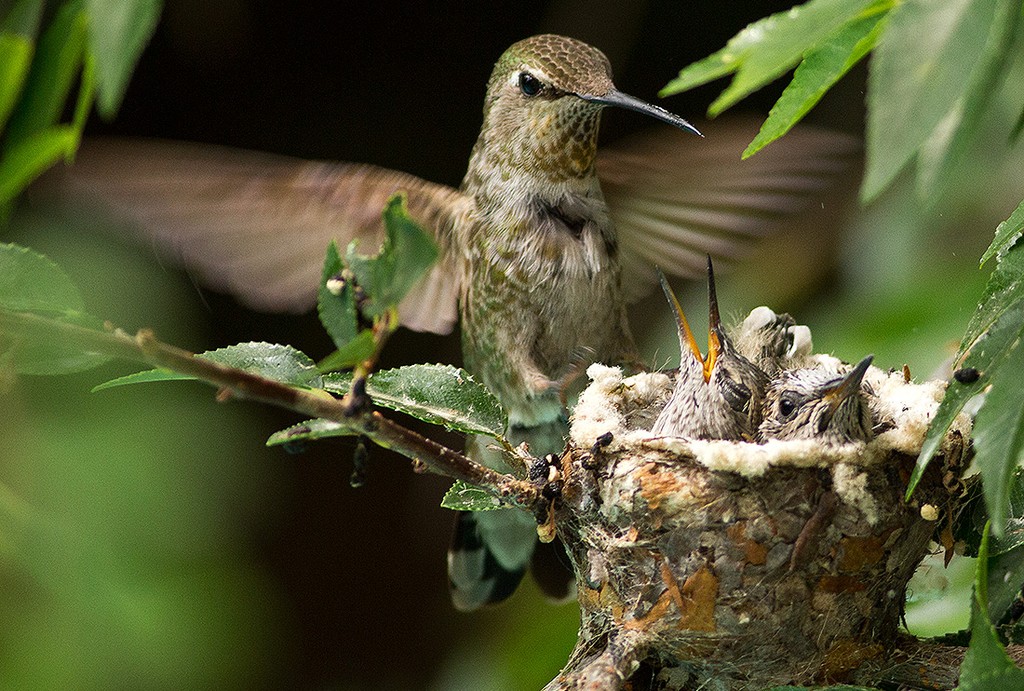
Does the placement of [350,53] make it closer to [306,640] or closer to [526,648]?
[306,640]

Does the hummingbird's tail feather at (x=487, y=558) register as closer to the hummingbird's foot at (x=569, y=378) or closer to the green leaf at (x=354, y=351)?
the hummingbird's foot at (x=569, y=378)

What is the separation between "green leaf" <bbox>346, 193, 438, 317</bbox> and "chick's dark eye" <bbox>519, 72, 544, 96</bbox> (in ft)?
4.41

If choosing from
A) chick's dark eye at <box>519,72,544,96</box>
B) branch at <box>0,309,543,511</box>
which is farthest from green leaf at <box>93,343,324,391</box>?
chick's dark eye at <box>519,72,544,96</box>

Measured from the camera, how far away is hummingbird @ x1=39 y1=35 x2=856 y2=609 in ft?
7.34

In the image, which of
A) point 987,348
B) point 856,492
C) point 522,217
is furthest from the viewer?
point 522,217

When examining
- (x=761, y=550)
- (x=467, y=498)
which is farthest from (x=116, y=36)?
(x=761, y=550)

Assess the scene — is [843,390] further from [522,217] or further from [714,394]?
[522,217]

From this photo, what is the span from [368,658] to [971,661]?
3281 mm

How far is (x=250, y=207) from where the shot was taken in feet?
7.45

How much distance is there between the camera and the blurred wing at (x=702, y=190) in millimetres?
2422

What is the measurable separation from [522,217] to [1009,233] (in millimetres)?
1248

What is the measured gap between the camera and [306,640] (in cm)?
417

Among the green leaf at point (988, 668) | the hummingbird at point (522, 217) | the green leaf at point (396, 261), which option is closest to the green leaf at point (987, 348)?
the green leaf at point (988, 668)

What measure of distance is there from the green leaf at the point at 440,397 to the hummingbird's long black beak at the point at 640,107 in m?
0.58
